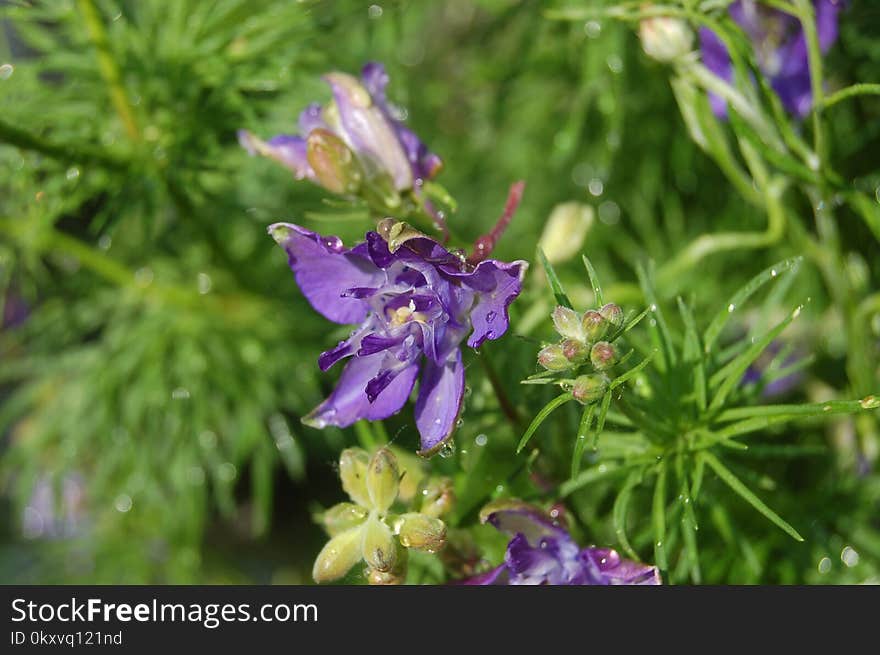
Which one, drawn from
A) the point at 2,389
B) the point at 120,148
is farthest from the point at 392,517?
the point at 2,389

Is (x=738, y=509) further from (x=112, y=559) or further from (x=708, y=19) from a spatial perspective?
(x=112, y=559)

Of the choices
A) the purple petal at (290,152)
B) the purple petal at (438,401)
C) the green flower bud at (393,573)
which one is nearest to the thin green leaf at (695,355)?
the purple petal at (438,401)

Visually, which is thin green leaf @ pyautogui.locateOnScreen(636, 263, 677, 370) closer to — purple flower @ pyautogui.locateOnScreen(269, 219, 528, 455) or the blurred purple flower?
purple flower @ pyautogui.locateOnScreen(269, 219, 528, 455)

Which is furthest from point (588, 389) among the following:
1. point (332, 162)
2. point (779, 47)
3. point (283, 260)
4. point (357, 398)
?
point (283, 260)

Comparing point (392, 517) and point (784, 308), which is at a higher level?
point (392, 517)

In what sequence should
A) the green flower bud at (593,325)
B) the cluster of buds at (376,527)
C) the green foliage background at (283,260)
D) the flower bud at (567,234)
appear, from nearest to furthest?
the green flower bud at (593,325)
the cluster of buds at (376,527)
the flower bud at (567,234)
the green foliage background at (283,260)

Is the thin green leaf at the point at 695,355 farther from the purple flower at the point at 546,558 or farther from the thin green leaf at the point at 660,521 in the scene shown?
the purple flower at the point at 546,558

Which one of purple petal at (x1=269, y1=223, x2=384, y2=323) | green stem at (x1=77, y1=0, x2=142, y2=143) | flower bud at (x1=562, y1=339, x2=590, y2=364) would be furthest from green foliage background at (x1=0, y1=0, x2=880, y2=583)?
flower bud at (x1=562, y1=339, x2=590, y2=364)
